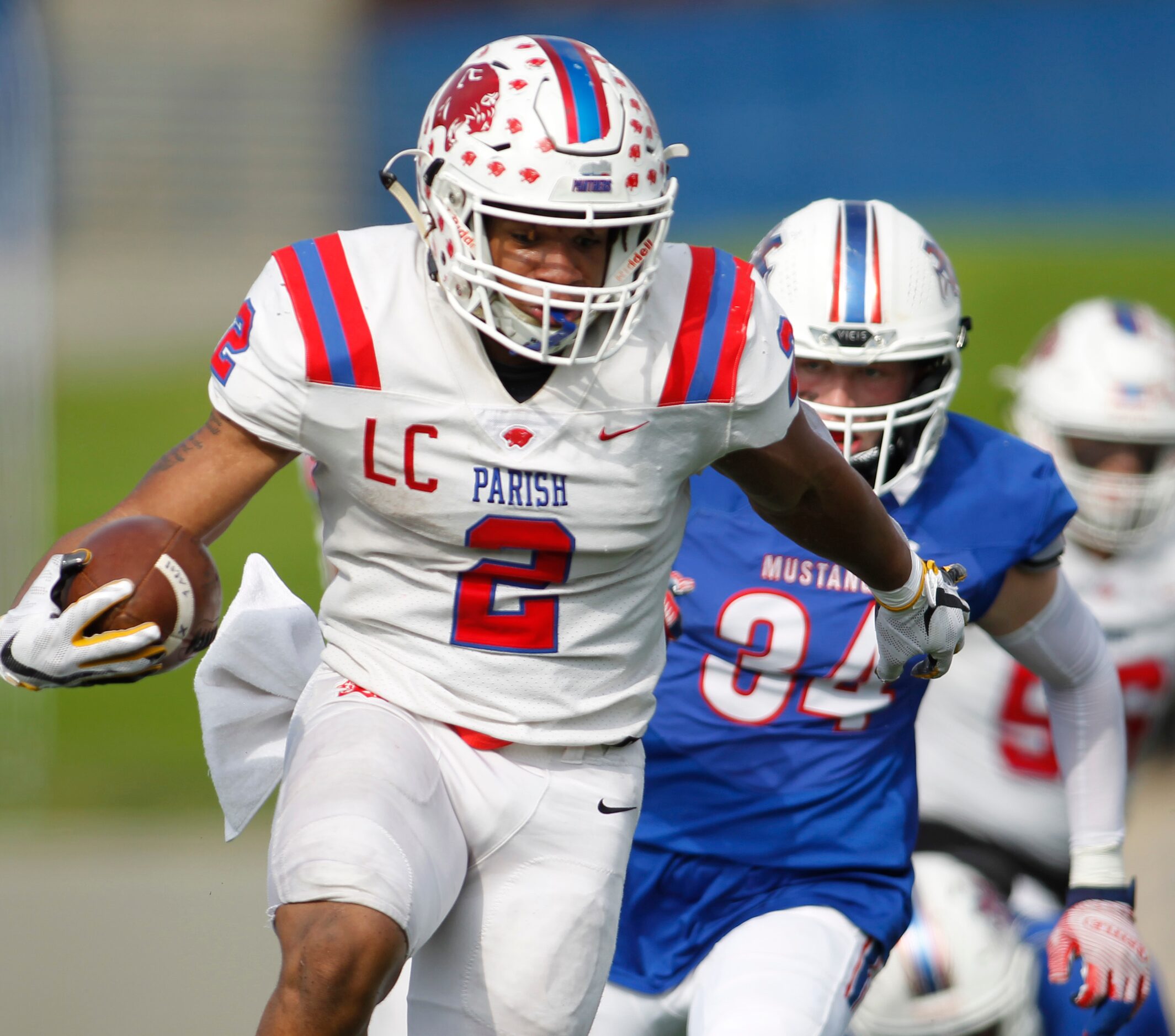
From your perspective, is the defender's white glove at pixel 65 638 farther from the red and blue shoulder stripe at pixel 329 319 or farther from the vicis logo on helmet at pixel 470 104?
the vicis logo on helmet at pixel 470 104

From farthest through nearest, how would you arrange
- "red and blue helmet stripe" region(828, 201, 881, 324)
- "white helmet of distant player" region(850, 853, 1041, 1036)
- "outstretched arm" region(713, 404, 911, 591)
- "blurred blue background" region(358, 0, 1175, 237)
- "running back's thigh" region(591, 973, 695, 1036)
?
1. "blurred blue background" region(358, 0, 1175, 237)
2. "white helmet of distant player" region(850, 853, 1041, 1036)
3. "red and blue helmet stripe" region(828, 201, 881, 324)
4. "running back's thigh" region(591, 973, 695, 1036)
5. "outstretched arm" region(713, 404, 911, 591)

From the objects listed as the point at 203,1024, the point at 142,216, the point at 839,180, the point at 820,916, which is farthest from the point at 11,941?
the point at 142,216

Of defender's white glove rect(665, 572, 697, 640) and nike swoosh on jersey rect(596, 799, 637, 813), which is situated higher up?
nike swoosh on jersey rect(596, 799, 637, 813)

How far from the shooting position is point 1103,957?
3590mm

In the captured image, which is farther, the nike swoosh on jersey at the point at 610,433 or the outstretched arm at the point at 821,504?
the outstretched arm at the point at 821,504

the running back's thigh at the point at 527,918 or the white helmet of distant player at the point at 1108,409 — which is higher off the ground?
the running back's thigh at the point at 527,918

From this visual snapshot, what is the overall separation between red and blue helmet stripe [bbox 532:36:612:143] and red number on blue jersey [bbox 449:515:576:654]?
617 mm

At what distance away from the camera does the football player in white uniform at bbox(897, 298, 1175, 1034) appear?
515 centimetres

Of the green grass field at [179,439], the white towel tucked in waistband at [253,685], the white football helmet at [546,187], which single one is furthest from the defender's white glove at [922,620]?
the green grass field at [179,439]

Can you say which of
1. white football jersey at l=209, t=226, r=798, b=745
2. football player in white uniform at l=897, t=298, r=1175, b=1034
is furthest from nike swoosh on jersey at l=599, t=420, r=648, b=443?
football player in white uniform at l=897, t=298, r=1175, b=1034

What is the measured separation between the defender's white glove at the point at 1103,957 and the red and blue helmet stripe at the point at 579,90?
6.58 ft

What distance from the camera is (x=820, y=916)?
3395 millimetres

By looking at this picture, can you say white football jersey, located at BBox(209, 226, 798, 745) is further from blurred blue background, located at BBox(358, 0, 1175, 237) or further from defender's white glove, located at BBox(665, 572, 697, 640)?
blurred blue background, located at BBox(358, 0, 1175, 237)

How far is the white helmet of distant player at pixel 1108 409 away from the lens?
215 inches
